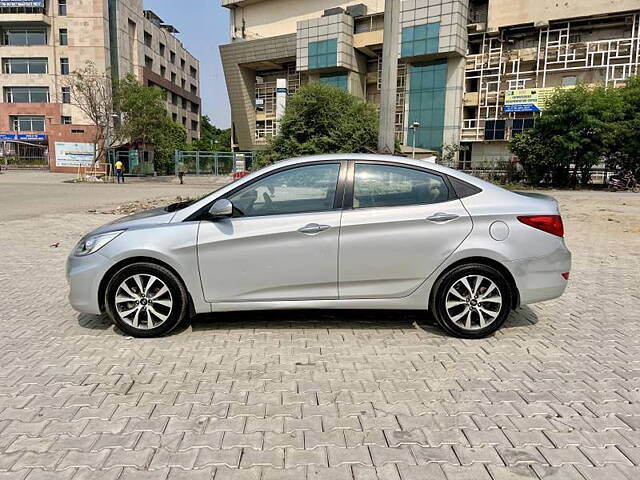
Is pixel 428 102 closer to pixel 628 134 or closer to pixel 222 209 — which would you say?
pixel 628 134

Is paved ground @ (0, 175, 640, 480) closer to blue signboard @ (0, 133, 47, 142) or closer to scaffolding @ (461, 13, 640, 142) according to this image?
scaffolding @ (461, 13, 640, 142)

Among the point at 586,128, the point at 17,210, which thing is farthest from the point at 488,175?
the point at 17,210

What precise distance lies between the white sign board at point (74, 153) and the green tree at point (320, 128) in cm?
2816

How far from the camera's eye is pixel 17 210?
51.6ft

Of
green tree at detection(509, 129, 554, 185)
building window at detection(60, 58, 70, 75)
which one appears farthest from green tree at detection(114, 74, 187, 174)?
green tree at detection(509, 129, 554, 185)

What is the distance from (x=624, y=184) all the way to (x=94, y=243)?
111 ft

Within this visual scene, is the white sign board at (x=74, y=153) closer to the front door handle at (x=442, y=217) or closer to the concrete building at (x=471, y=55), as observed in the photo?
the concrete building at (x=471, y=55)

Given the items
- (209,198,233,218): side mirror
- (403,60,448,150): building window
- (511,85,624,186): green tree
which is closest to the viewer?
(209,198,233,218): side mirror

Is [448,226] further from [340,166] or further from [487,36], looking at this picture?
[487,36]

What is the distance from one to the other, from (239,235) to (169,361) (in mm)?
1183

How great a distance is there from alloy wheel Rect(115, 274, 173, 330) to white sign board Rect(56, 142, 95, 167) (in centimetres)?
4388

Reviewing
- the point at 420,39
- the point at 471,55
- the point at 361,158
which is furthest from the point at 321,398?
the point at 471,55

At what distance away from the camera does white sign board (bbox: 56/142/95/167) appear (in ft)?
143

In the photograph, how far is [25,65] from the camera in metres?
57.3
